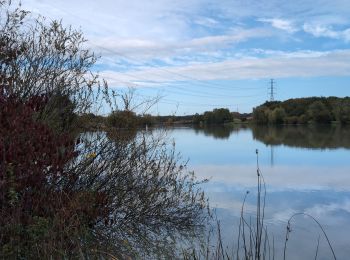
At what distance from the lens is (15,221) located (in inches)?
187

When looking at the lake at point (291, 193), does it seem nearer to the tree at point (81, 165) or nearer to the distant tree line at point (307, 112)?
the tree at point (81, 165)

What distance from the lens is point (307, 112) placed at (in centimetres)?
7269

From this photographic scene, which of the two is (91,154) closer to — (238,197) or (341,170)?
(238,197)

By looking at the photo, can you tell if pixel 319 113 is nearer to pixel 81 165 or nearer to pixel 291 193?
pixel 291 193

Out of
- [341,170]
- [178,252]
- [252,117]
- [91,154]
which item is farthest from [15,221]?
[252,117]

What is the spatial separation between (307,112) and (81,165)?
67315 millimetres

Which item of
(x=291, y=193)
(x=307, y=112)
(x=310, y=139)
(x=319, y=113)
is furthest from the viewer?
(x=307, y=112)

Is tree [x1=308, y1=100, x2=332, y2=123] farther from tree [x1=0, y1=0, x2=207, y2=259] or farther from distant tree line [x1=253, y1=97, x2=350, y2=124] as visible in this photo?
tree [x1=0, y1=0, x2=207, y2=259]

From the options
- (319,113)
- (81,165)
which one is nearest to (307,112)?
(319,113)

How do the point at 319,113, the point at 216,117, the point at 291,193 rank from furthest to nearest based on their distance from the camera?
1. the point at 319,113
2. the point at 216,117
3. the point at 291,193

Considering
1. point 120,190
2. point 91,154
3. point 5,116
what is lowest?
point 120,190

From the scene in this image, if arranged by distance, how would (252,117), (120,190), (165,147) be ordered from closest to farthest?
(120,190) < (165,147) < (252,117)

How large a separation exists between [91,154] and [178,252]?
103 inches

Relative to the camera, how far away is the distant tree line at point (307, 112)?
229 feet
